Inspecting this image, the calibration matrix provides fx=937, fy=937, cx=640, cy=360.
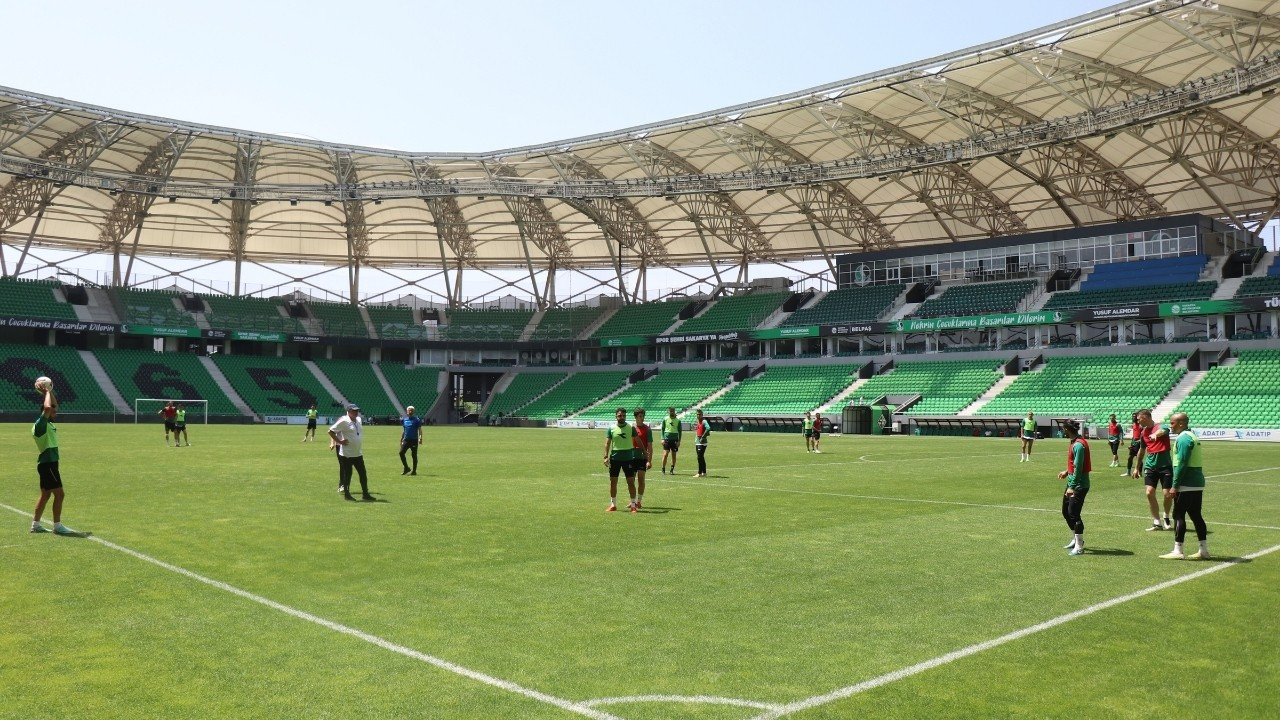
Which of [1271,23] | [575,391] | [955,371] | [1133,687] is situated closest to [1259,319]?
[955,371]

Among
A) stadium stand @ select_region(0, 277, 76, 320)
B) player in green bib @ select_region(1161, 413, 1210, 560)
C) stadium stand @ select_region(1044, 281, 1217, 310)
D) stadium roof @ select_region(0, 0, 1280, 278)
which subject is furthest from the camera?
stadium stand @ select_region(0, 277, 76, 320)

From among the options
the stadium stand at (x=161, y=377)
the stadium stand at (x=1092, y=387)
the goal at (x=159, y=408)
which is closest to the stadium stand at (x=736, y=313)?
the stadium stand at (x=1092, y=387)

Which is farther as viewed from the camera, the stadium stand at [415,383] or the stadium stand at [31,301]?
the stadium stand at [415,383]

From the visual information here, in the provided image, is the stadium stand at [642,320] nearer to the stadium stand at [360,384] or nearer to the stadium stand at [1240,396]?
the stadium stand at [360,384]

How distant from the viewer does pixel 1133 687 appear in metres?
6.90

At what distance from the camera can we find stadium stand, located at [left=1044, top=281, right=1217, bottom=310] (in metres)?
60.1

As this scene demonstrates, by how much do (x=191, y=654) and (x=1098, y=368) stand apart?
60771mm

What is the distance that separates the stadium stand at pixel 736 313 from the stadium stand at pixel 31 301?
4977cm

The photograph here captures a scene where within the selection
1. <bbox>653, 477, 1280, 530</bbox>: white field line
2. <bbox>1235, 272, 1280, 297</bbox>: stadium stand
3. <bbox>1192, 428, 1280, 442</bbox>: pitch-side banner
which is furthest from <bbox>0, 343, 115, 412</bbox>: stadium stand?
<bbox>1235, 272, 1280, 297</bbox>: stadium stand

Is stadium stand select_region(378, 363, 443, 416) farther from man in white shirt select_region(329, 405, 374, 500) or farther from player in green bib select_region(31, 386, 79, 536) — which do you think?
player in green bib select_region(31, 386, 79, 536)

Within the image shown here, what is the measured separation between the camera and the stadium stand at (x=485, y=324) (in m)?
90.7

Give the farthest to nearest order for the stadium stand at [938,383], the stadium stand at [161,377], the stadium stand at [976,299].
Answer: the stadium stand at [161,377], the stadium stand at [976,299], the stadium stand at [938,383]

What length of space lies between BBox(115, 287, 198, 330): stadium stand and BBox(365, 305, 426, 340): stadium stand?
1610cm

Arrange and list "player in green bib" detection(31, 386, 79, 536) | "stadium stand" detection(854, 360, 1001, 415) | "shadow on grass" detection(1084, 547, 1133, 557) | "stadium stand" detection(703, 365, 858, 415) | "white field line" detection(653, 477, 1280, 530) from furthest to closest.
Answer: "stadium stand" detection(703, 365, 858, 415)
"stadium stand" detection(854, 360, 1001, 415)
"white field line" detection(653, 477, 1280, 530)
"player in green bib" detection(31, 386, 79, 536)
"shadow on grass" detection(1084, 547, 1133, 557)
